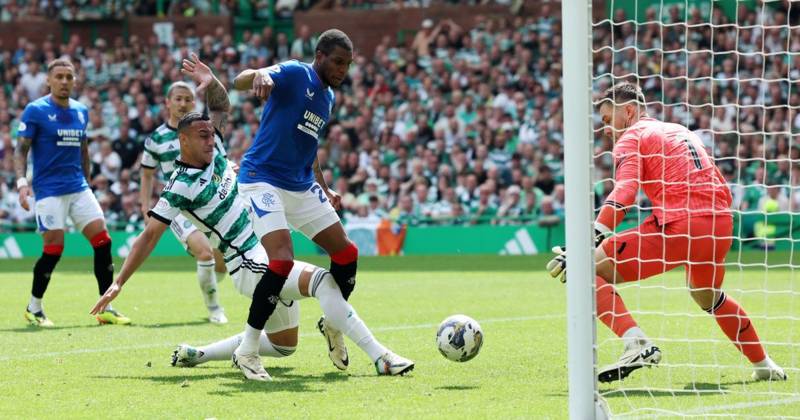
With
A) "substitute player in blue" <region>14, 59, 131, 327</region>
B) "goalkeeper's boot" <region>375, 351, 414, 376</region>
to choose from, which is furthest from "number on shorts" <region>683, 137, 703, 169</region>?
"substitute player in blue" <region>14, 59, 131, 327</region>

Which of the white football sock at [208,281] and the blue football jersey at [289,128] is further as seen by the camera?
the white football sock at [208,281]

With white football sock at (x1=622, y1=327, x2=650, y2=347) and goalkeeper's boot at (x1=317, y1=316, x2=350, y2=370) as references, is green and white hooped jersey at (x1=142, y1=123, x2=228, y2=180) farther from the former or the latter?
white football sock at (x1=622, y1=327, x2=650, y2=347)

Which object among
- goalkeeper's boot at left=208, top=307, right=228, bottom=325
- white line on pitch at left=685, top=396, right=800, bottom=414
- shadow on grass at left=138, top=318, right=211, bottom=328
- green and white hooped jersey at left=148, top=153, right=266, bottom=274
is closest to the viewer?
white line on pitch at left=685, top=396, right=800, bottom=414

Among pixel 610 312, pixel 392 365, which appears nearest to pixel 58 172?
pixel 392 365

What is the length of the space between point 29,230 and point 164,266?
18.1 feet

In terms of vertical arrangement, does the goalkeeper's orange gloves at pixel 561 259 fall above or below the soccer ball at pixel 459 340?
above

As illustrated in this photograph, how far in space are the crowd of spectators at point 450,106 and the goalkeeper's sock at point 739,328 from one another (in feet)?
43.2

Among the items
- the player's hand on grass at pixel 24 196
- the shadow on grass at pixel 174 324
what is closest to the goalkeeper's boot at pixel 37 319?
the shadow on grass at pixel 174 324

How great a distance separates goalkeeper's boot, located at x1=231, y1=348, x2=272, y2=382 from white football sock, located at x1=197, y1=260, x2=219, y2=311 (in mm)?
3908

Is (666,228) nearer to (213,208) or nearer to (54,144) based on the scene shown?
(213,208)

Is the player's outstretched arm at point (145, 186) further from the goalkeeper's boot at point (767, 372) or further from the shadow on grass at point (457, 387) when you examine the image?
the goalkeeper's boot at point (767, 372)

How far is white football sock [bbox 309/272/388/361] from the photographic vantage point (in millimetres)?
7535

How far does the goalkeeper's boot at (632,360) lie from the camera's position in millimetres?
6848

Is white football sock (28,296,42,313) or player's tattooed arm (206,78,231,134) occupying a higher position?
player's tattooed arm (206,78,231,134)
